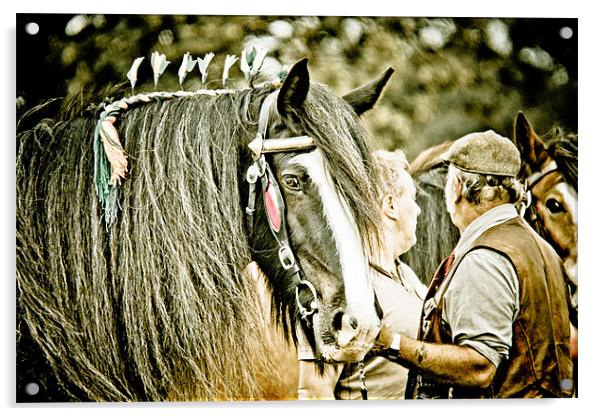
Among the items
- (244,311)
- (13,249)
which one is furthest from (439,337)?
(13,249)

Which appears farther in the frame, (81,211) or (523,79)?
(523,79)


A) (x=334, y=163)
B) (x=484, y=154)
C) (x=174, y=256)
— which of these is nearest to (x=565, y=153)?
(x=484, y=154)

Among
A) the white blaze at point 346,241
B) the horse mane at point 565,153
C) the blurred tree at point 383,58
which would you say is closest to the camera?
the white blaze at point 346,241

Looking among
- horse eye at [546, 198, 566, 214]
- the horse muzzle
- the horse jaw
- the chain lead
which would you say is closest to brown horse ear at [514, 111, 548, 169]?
horse eye at [546, 198, 566, 214]

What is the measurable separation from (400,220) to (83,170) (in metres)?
0.97

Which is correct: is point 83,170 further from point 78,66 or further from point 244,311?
point 244,311

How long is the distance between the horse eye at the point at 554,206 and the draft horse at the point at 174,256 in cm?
60

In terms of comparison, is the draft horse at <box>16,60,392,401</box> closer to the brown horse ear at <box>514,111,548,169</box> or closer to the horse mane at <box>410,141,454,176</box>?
the horse mane at <box>410,141,454,176</box>

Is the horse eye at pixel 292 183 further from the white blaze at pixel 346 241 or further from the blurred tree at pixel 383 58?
the blurred tree at pixel 383 58

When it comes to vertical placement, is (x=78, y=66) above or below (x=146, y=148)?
above

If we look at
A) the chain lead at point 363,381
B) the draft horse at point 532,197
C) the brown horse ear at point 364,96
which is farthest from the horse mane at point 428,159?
the chain lead at point 363,381

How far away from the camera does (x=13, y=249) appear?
222 centimetres

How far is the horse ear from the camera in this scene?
7.07 feet

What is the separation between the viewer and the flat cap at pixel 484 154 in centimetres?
231
